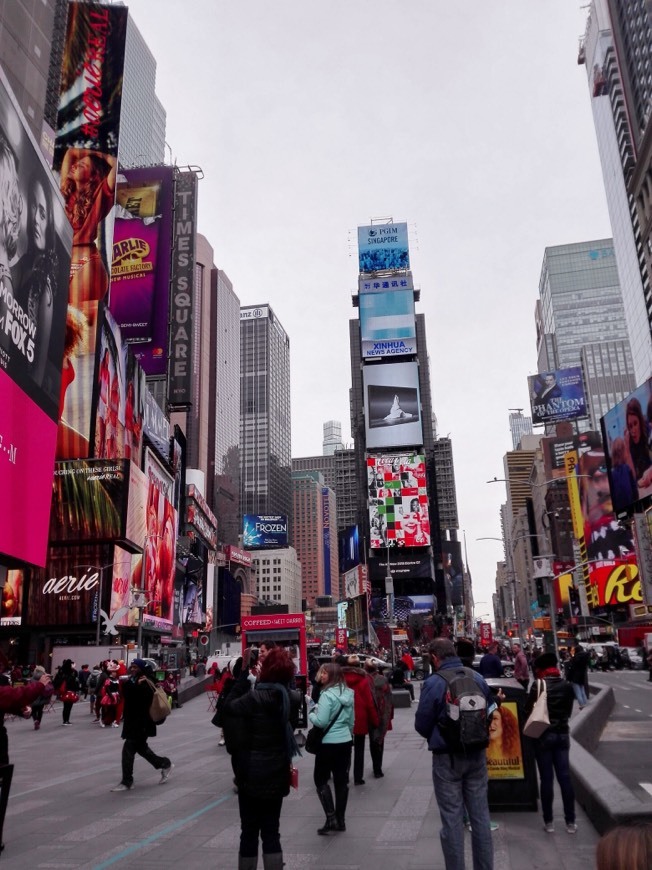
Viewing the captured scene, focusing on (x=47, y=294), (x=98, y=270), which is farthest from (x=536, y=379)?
(x=47, y=294)

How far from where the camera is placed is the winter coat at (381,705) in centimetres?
1103

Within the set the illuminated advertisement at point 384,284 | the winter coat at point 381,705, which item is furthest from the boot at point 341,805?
the illuminated advertisement at point 384,284

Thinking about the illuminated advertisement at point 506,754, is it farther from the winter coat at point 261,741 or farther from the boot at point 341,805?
the winter coat at point 261,741

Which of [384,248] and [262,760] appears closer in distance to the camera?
[262,760]

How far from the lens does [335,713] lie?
26.0 feet

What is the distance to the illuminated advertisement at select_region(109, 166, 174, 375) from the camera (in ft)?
212

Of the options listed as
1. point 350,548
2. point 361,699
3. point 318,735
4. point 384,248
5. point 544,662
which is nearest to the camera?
point 318,735

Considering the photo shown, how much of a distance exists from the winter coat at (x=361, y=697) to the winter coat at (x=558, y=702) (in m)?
2.62

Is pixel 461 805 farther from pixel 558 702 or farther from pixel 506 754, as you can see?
pixel 506 754

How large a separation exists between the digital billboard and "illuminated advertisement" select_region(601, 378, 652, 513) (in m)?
116

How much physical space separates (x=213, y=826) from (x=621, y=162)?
427 feet

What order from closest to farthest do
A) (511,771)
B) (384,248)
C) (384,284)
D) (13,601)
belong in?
(511,771), (13,601), (384,284), (384,248)

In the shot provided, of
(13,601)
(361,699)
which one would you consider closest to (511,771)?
(361,699)

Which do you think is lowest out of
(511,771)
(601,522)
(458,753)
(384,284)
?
(511,771)
